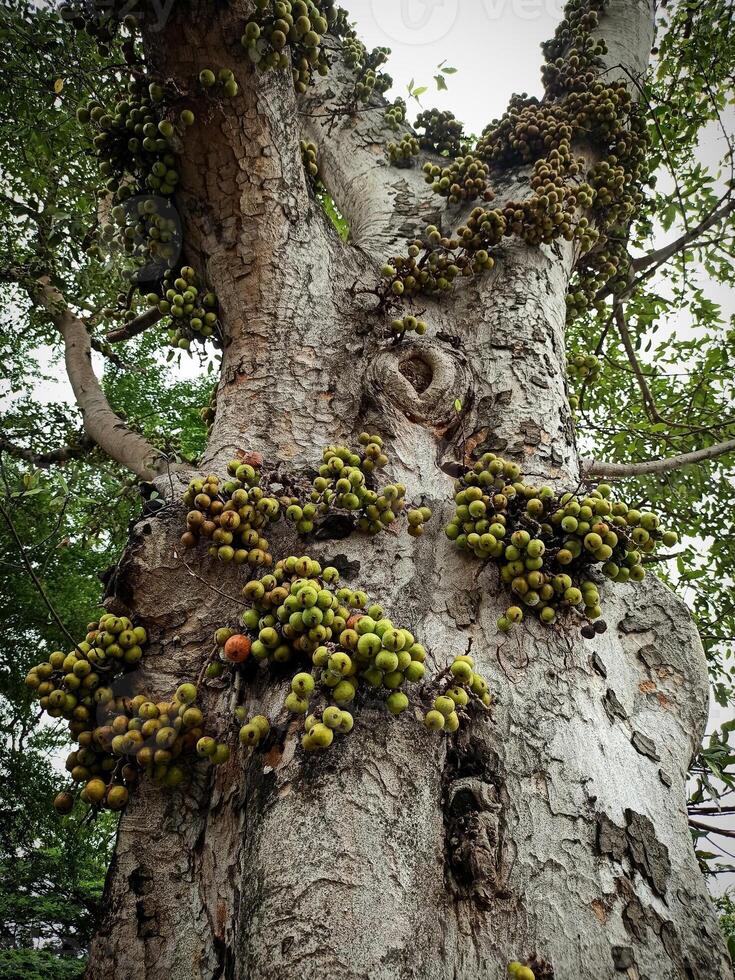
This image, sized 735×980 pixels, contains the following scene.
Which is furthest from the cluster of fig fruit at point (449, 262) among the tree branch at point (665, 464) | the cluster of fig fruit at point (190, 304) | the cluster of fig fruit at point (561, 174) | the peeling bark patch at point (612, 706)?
the peeling bark patch at point (612, 706)

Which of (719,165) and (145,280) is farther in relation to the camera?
(719,165)

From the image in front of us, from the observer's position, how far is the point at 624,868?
1.43 meters

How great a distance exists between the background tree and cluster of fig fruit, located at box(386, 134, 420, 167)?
1.2 inches

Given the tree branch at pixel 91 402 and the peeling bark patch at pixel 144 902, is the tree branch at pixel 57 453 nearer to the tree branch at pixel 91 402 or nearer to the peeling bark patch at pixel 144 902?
the tree branch at pixel 91 402

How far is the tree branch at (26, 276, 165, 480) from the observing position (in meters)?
3.01

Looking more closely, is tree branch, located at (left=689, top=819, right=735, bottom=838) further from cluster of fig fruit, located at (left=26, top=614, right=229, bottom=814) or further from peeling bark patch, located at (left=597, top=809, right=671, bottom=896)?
cluster of fig fruit, located at (left=26, top=614, right=229, bottom=814)

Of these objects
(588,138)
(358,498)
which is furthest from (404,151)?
(358,498)

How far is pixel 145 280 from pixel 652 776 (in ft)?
9.65

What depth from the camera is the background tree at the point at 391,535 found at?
1.36m

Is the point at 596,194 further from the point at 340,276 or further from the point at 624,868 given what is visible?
the point at 624,868

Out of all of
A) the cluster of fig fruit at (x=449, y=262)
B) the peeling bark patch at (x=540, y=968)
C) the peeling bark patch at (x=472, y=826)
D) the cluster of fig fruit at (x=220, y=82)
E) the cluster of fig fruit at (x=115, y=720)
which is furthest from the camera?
the cluster of fig fruit at (x=449, y=262)

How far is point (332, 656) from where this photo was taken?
1476 mm

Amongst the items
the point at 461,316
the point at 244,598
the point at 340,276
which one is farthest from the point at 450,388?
the point at 244,598

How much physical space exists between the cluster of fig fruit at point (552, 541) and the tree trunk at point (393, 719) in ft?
0.28
